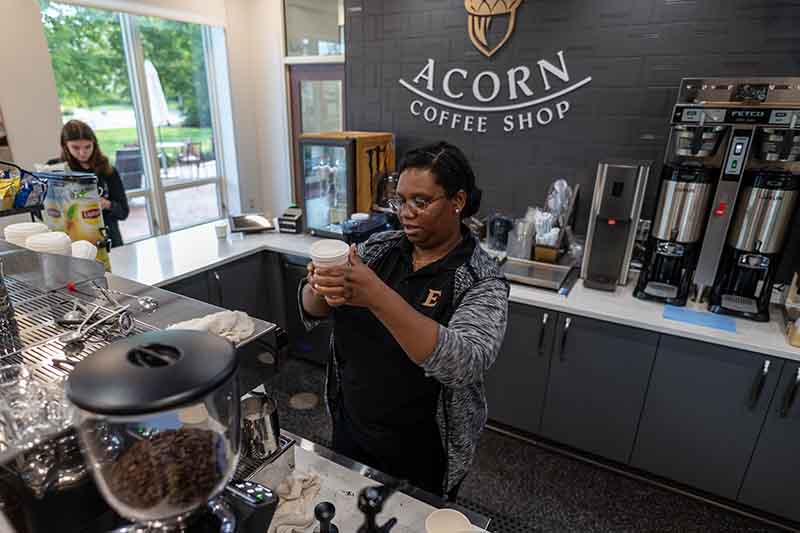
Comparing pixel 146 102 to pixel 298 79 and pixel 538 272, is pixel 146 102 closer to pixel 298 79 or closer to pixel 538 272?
pixel 298 79

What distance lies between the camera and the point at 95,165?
3.01 meters

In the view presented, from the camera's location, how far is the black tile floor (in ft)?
6.88

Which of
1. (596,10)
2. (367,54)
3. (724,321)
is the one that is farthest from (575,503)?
(367,54)

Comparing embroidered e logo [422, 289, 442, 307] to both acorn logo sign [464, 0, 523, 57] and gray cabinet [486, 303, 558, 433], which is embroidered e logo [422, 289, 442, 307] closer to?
gray cabinet [486, 303, 558, 433]

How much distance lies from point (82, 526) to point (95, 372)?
1.24 feet

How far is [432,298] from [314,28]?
417 cm

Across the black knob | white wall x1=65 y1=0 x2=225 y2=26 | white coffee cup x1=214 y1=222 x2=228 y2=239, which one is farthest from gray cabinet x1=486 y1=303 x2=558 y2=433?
white wall x1=65 y1=0 x2=225 y2=26

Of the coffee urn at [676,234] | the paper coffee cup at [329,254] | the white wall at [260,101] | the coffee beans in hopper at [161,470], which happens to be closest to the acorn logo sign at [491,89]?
the coffee urn at [676,234]

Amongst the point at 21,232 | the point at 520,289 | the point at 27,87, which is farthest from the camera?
the point at 27,87

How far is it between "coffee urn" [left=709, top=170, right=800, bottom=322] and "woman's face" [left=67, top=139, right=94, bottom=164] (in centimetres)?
359

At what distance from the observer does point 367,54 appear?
129 inches

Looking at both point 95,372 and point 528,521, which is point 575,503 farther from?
point 95,372

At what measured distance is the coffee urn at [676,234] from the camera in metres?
2.05

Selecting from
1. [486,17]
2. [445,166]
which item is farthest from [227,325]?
[486,17]
